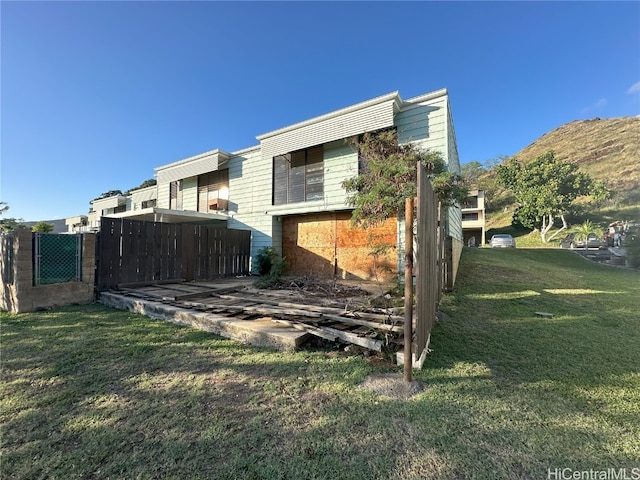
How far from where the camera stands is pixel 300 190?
10.0 metres

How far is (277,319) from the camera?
4.24 meters

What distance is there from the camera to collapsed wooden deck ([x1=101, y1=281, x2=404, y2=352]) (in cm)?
349

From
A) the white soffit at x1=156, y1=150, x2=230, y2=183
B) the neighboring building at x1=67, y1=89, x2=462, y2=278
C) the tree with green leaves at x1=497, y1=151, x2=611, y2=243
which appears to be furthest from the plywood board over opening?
the tree with green leaves at x1=497, y1=151, x2=611, y2=243

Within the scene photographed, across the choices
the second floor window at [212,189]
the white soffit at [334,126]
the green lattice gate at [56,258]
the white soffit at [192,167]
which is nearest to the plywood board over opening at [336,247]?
the white soffit at [334,126]

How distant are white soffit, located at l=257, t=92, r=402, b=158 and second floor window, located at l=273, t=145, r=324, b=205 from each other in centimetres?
62

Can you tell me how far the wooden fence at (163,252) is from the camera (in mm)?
6703

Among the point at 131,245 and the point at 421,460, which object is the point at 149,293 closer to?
the point at 131,245

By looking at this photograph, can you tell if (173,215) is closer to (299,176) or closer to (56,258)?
(56,258)

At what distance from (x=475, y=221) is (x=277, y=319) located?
32246mm

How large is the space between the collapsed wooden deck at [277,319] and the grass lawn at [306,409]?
0.73ft

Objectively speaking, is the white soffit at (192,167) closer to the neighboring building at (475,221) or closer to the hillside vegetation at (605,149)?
the neighboring building at (475,221)

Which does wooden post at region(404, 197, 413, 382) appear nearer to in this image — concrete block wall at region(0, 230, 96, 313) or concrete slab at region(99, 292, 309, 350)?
concrete slab at region(99, 292, 309, 350)

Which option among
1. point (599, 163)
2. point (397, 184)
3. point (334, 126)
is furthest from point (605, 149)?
point (397, 184)

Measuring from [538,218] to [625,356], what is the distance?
3280cm
